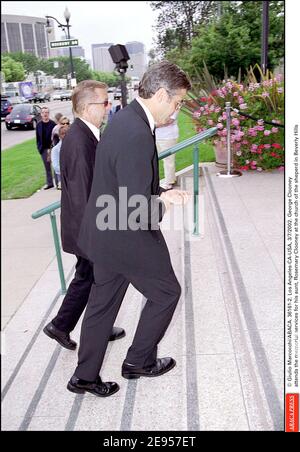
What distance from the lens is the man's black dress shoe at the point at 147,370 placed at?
2508 millimetres

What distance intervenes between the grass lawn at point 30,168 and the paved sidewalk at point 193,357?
12.0ft

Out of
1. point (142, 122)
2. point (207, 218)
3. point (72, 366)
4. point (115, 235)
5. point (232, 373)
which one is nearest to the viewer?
point (142, 122)

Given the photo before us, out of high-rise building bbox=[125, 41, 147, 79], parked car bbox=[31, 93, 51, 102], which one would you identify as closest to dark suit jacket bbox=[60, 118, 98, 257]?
parked car bbox=[31, 93, 51, 102]

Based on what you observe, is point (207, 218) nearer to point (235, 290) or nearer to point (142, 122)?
point (235, 290)

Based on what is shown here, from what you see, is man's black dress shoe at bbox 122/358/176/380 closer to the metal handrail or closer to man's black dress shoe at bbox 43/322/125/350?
man's black dress shoe at bbox 43/322/125/350

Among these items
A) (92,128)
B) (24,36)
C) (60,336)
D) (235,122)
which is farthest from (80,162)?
(235,122)

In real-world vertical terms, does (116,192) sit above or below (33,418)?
above

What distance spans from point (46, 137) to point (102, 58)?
3303 millimetres

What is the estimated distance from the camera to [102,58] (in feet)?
17.7

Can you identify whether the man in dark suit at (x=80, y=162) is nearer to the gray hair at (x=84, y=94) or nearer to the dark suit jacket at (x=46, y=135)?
the gray hair at (x=84, y=94)

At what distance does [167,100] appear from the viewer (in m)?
2.02

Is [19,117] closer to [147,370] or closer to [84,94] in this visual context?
[84,94]

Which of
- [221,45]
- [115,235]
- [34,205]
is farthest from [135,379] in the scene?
[221,45]

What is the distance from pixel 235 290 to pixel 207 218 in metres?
1.79
